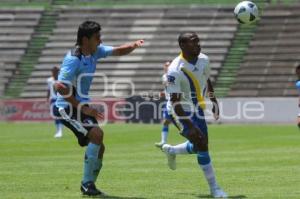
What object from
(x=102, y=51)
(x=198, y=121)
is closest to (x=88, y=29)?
(x=102, y=51)

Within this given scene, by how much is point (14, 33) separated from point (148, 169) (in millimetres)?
35185

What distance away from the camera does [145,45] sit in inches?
1871

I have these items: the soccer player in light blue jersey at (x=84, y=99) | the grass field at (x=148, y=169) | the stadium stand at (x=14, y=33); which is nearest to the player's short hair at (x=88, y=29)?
the soccer player in light blue jersey at (x=84, y=99)

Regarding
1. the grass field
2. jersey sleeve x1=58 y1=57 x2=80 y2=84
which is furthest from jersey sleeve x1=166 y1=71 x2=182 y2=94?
the grass field

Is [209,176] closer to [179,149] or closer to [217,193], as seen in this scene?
[217,193]

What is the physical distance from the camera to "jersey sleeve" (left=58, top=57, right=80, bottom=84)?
1212 cm

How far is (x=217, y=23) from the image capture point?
47375 mm

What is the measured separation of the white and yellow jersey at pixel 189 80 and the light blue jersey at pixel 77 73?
3.83ft

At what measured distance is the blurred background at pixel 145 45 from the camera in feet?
142

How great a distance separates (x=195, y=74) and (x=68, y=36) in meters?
37.1

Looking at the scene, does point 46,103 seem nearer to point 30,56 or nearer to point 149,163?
point 30,56

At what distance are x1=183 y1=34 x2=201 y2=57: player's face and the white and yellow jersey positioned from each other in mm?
209

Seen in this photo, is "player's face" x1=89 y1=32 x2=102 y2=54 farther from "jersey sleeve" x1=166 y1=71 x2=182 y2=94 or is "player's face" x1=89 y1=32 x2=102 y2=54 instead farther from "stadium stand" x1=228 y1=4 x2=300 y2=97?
"stadium stand" x1=228 y1=4 x2=300 y2=97

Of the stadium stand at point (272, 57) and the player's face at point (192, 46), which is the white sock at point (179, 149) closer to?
the player's face at point (192, 46)
